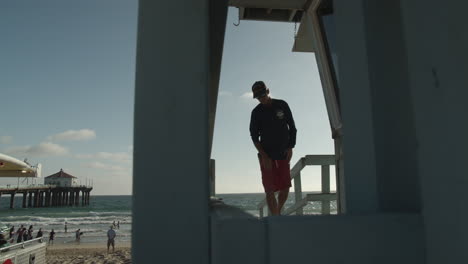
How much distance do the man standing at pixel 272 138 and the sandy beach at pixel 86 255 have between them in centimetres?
1551

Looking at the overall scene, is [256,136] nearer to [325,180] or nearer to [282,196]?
[282,196]

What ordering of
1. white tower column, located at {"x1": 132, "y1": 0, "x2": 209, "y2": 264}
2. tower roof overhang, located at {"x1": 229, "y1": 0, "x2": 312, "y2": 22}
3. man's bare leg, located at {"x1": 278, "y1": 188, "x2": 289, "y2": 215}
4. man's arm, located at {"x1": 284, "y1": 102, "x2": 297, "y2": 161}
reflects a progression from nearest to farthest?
white tower column, located at {"x1": 132, "y1": 0, "x2": 209, "y2": 264} < man's arm, located at {"x1": 284, "y1": 102, "x2": 297, "y2": 161} < man's bare leg, located at {"x1": 278, "y1": 188, "x2": 289, "y2": 215} < tower roof overhang, located at {"x1": 229, "y1": 0, "x2": 312, "y2": 22}

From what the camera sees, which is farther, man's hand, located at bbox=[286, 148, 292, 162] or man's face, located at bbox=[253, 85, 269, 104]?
man's hand, located at bbox=[286, 148, 292, 162]

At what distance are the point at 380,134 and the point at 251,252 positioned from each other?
54 centimetres

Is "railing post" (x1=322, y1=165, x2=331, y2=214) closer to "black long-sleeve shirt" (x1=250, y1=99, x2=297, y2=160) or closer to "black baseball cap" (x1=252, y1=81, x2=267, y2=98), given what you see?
"black long-sleeve shirt" (x1=250, y1=99, x2=297, y2=160)

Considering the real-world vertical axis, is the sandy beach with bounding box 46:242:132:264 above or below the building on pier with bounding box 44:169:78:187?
below

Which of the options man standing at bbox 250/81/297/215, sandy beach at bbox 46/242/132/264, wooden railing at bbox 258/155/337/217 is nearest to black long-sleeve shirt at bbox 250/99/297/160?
man standing at bbox 250/81/297/215

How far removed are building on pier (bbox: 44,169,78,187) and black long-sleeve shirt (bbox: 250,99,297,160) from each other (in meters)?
72.7

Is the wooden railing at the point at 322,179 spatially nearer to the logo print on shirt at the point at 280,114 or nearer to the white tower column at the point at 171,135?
the logo print on shirt at the point at 280,114

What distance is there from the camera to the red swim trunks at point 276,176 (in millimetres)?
3061

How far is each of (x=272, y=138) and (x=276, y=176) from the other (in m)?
0.40

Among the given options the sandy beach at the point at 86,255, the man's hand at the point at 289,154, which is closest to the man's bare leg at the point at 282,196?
the man's hand at the point at 289,154

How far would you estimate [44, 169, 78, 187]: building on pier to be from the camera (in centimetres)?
6756

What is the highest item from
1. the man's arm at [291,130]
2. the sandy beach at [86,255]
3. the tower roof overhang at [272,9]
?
the tower roof overhang at [272,9]
